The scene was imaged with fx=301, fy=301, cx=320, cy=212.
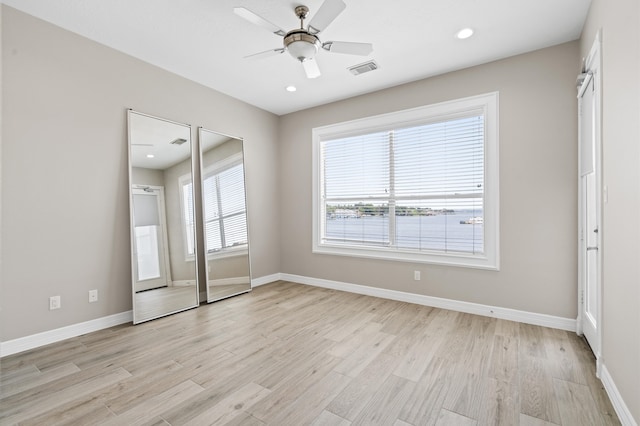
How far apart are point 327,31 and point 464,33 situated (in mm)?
1294

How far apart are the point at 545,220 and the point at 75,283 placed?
4.72 meters

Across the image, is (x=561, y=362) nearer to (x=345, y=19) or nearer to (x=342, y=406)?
(x=342, y=406)

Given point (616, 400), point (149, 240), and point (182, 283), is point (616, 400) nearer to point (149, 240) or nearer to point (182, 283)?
point (182, 283)

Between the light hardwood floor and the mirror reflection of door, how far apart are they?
497 mm

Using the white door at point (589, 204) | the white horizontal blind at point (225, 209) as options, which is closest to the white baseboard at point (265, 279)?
the white horizontal blind at point (225, 209)

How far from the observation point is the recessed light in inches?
110

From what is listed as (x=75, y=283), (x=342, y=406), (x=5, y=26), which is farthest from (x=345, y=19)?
(x=75, y=283)

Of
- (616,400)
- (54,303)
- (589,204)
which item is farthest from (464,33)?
(54,303)

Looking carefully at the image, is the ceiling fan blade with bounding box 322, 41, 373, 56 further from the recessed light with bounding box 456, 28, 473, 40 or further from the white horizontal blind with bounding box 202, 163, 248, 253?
the white horizontal blind with bounding box 202, 163, 248, 253

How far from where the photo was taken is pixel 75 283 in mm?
2916

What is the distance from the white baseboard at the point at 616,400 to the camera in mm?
1600

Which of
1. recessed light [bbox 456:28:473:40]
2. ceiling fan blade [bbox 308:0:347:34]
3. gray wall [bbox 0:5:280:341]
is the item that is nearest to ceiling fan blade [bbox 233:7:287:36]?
ceiling fan blade [bbox 308:0:347:34]

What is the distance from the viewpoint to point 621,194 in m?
1.72

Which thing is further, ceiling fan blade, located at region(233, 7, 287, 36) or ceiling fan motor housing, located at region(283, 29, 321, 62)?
ceiling fan motor housing, located at region(283, 29, 321, 62)
